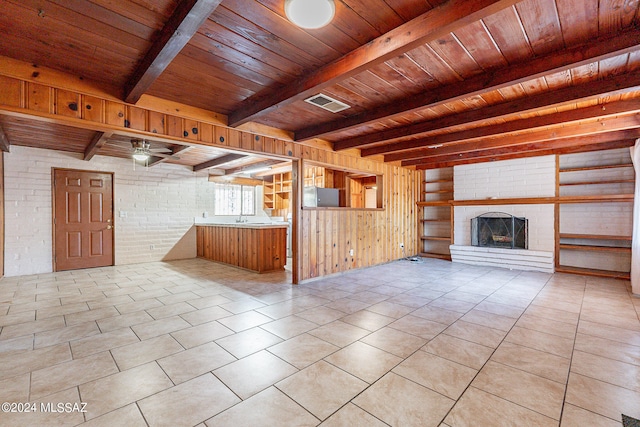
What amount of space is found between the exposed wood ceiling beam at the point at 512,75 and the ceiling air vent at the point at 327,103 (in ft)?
1.21

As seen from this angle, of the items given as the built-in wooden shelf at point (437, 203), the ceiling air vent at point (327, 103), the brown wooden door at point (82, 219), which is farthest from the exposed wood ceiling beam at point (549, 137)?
the brown wooden door at point (82, 219)

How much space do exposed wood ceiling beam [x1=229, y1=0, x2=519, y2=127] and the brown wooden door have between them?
205 inches

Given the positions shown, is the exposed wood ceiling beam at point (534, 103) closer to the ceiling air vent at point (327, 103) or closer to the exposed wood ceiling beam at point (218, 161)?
the ceiling air vent at point (327, 103)

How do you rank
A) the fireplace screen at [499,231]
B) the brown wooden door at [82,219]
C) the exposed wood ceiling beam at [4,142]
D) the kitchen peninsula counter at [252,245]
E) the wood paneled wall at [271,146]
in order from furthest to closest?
the fireplace screen at [499,231] < the brown wooden door at [82,219] < the kitchen peninsula counter at [252,245] < the exposed wood ceiling beam at [4,142] < the wood paneled wall at [271,146]

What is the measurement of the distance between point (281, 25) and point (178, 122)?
1.98m

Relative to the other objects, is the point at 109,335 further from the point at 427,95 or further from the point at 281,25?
the point at 427,95

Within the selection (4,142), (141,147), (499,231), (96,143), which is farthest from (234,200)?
(499,231)

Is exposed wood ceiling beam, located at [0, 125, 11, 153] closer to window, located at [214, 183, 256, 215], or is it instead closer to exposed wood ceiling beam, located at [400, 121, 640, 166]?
window, located at [214, 183, 256, 215]

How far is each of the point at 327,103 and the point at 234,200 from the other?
6202 mm

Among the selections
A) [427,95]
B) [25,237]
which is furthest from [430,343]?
[25,237]

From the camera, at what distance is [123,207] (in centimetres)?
624

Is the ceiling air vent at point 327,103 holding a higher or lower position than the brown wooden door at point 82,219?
higher

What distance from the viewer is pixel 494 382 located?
1.91 m

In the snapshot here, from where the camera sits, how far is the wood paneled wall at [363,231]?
15.8 ft
